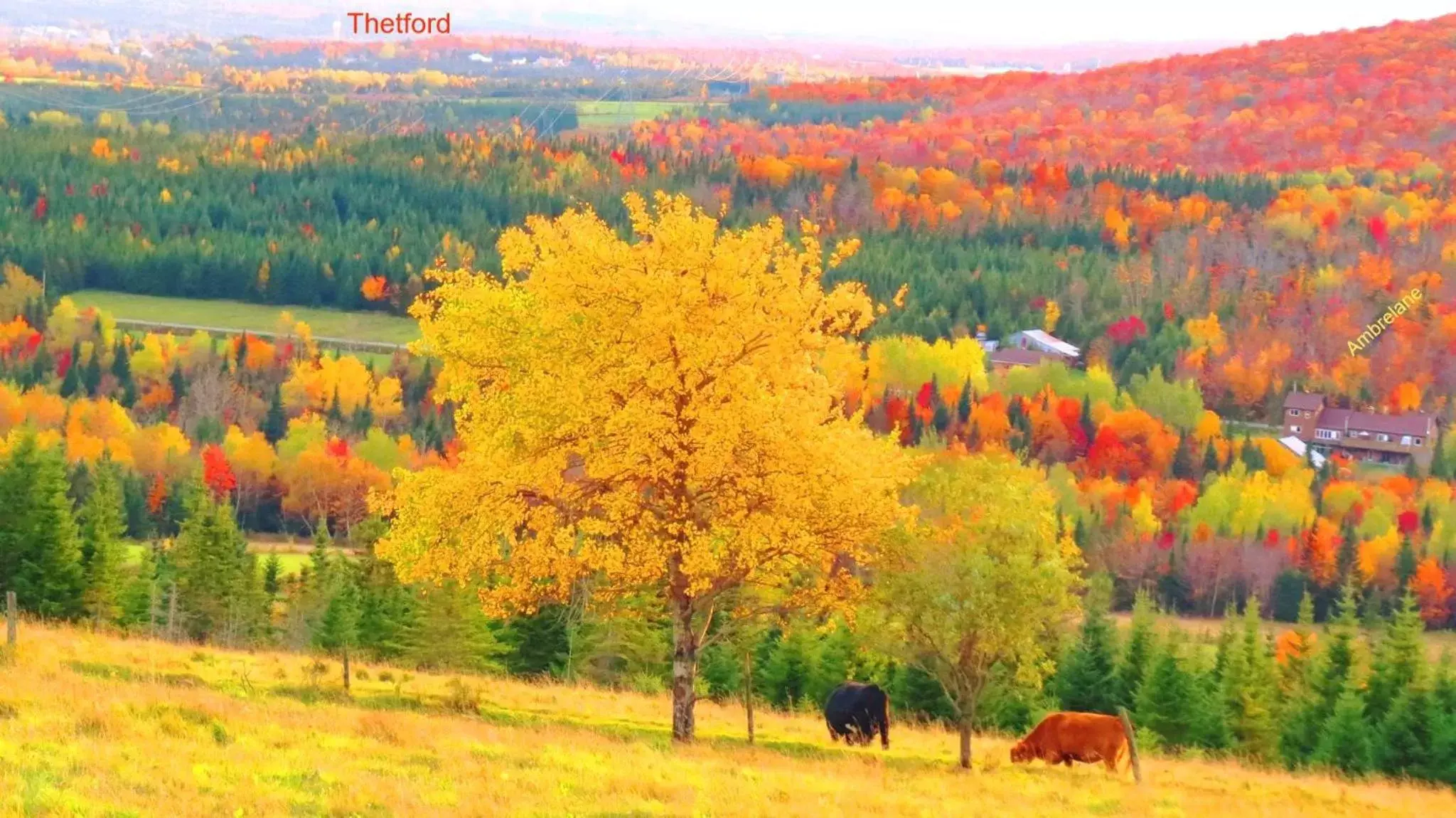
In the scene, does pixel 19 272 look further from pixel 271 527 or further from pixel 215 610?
pixel 215 610

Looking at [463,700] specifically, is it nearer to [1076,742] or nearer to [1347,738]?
[1076,742]

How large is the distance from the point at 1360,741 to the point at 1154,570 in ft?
188

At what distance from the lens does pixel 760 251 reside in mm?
31047

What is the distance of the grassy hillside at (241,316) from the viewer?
172m

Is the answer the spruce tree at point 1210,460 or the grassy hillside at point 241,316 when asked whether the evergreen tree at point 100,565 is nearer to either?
the spruce tree at point 1210,460

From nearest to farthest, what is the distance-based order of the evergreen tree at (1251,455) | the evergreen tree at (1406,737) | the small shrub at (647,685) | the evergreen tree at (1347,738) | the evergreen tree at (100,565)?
1. the small shrub at (647,685)
2. the evergreen tree at (1406,737)
3. the evergreen tree at (1347,738)
4. the evergreen tree at (100,565)
5. the evergreen tree at (1251,455)

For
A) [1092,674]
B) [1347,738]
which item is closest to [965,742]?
[1347,738]

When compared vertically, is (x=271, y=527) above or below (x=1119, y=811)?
below

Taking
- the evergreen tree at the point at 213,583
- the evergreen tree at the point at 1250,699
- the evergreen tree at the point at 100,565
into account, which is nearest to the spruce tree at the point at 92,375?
the evergreen tree at the point at 213,583

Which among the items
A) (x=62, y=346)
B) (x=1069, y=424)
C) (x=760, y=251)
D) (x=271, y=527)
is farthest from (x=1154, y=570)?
(x=62, y=346)

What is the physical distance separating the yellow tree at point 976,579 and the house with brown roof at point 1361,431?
118 metres

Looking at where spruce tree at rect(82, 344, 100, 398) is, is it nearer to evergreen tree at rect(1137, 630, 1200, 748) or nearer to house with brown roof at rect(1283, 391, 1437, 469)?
house with brown roof at rect(1283, 391, 1437, 469)

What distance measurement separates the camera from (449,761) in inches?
935

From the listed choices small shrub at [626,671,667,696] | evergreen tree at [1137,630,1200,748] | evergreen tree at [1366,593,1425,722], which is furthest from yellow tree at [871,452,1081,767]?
evergreen tree at [1366,593,1425,722]
